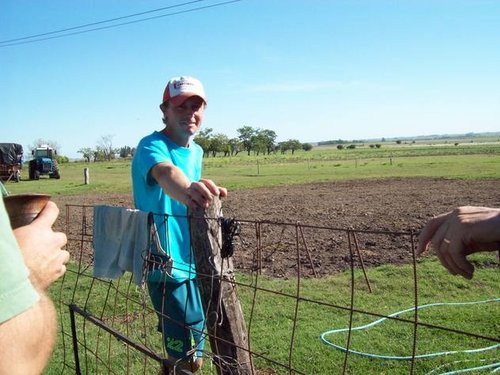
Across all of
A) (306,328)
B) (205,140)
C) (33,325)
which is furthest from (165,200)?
(205,140)

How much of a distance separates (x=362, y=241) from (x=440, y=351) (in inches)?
175

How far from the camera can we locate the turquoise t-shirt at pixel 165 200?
8.61 feet

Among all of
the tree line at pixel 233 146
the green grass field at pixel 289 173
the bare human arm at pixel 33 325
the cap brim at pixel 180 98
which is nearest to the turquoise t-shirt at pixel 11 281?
the bare human arm at pixel 33 325

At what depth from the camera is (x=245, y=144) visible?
134m

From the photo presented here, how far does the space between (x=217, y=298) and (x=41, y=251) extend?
1.22m

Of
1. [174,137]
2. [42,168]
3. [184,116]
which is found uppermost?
[184,116]

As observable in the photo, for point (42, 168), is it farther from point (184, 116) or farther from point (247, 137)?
point (247, 137)

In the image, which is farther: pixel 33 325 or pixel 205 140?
pixel 205 140

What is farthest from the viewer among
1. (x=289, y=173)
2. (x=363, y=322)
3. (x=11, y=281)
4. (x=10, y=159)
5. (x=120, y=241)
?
(x=10, y=159)

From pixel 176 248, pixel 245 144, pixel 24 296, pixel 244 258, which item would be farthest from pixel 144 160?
pixel 245 144

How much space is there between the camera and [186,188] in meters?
2.38

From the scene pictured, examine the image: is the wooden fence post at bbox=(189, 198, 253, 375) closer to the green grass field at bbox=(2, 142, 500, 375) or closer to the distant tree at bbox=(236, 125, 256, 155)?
the green grass field at bbox=(2, 142, 500, 375)

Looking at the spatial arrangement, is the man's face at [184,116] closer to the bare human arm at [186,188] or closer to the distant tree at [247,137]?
the bare human arm at [186,188]

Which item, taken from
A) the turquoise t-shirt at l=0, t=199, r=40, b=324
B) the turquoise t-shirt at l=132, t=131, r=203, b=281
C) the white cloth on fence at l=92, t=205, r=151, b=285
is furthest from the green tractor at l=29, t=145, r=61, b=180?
the turquoise t-shirt at l=0, t=199, r=40, b=324
